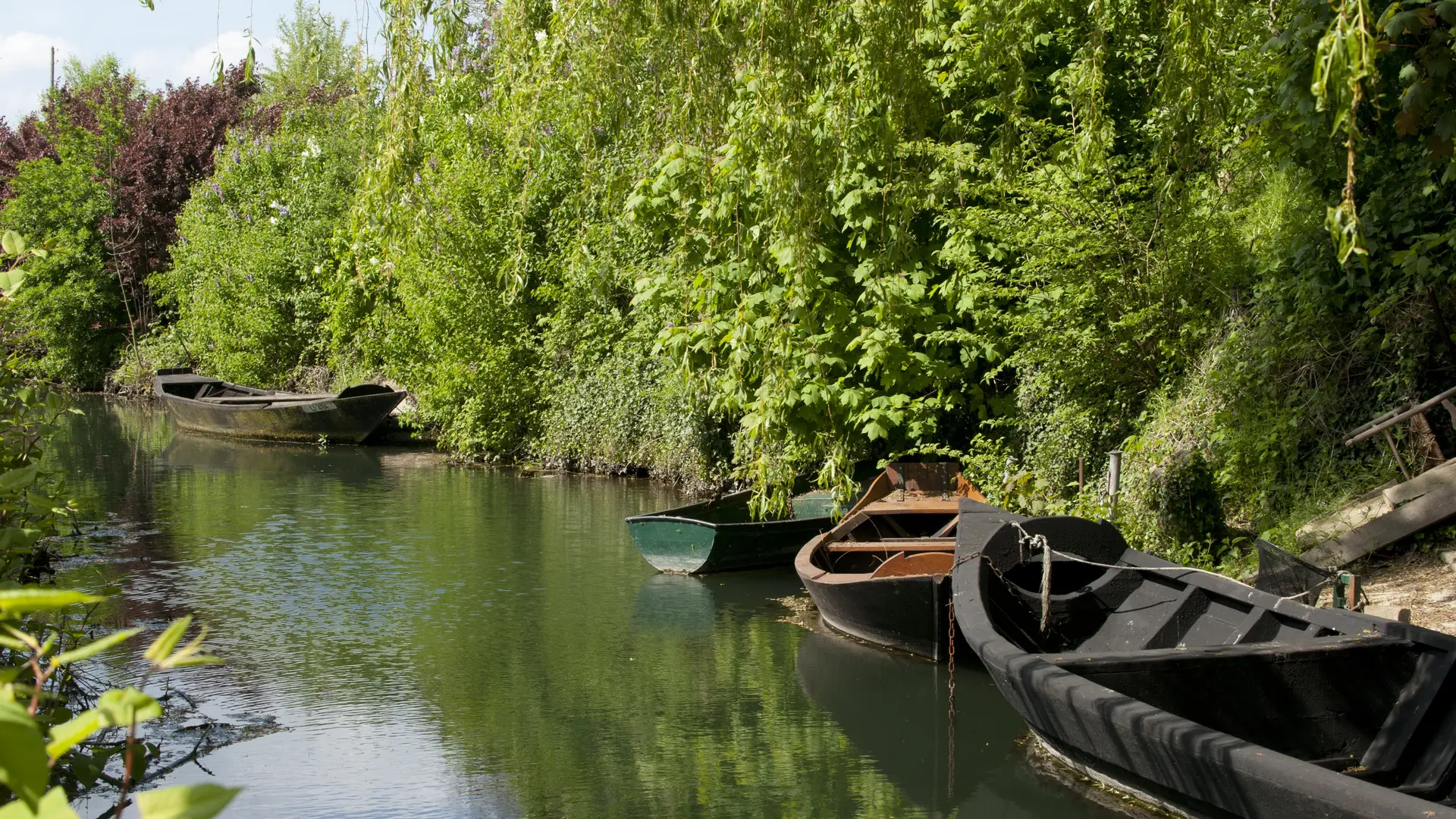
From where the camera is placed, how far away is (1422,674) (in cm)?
539

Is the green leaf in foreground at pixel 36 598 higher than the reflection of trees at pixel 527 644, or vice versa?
the green leaf in foreground at pixel 36 598

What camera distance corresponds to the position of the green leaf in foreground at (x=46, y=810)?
1.03 metres

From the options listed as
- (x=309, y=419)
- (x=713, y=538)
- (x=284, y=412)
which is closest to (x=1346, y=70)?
(x=713, y=538)

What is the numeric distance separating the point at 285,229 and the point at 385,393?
7.84 m

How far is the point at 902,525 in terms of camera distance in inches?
426

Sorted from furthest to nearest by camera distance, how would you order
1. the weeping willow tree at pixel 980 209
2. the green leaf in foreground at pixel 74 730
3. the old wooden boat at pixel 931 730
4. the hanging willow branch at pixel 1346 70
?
the old wooden boat at pixel 931 730, the weeping willow tree at pixel 980 209, the hanging willow branch at pixel 1346 70, the green leaf in foreground at pixel 74 730

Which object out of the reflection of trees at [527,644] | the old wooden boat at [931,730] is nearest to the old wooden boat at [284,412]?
the reflection of trees at [527,644]

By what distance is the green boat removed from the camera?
11227mm

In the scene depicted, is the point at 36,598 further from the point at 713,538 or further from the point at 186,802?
the point at 713,538

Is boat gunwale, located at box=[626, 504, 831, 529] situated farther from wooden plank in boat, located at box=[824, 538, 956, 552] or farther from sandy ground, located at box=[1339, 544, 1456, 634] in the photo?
sandy ground, located at box=[1339, 544, 1456, 634]

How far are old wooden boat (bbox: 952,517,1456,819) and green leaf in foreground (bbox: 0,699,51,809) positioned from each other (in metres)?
4.02

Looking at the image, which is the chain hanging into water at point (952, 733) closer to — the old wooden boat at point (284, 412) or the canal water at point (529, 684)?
the canal water at point (529, 684)

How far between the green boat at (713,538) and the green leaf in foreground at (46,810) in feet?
32.6


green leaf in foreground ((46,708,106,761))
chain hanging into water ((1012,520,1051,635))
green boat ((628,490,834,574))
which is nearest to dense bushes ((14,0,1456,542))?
green boat ((628,490,834,574))
